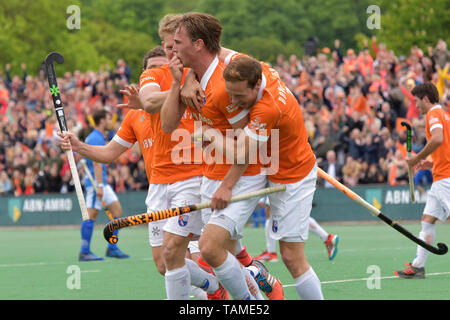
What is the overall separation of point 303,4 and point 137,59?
48.8 feet

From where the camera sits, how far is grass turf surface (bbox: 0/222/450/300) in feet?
29.8

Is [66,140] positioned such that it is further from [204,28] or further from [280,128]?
[280,128]

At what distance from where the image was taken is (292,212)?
664 centimetres

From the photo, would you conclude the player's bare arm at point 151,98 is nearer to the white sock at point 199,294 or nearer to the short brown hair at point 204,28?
the short brown hair at point 204,28

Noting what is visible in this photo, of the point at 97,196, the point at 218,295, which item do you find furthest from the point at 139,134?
the point at 97,196

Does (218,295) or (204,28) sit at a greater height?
(204,28)

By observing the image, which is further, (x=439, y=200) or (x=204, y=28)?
(x=439, y=200)

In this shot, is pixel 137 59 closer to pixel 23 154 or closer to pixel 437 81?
pixel 23 154

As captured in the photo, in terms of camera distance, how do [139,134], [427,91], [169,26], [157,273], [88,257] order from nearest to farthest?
[169,26]
[139,134]
[427,91]
[157,273]
[88,257]

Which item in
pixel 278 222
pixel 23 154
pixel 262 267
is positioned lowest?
pixel 23 154

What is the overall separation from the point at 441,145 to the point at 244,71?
4864 millimetres

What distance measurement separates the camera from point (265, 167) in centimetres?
679

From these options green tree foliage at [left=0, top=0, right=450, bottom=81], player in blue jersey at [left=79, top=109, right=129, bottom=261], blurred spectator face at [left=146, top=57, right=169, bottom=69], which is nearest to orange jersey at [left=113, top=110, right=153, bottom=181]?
blurred spectator face at [left=146, top=57, right=169, bottom=69]
